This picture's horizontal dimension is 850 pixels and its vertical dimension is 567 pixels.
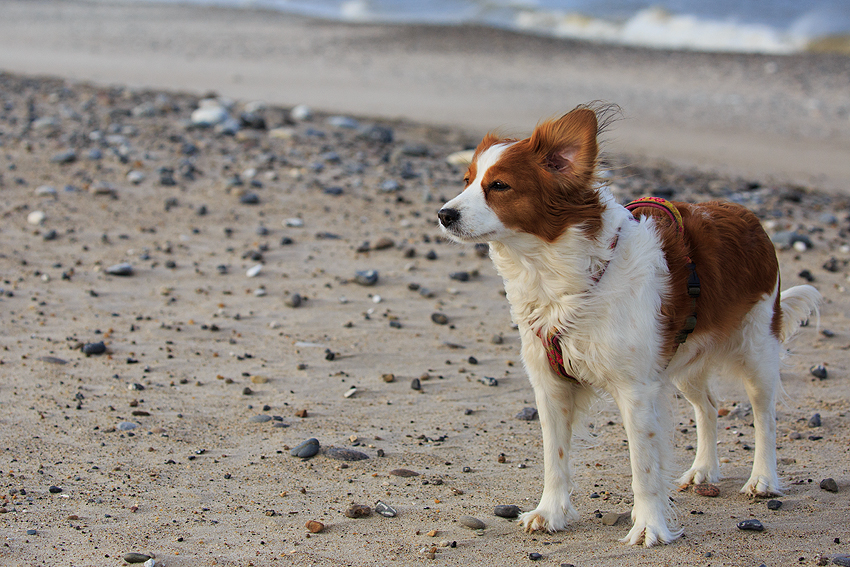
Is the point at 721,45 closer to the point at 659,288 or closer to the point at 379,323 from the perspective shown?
the point at 379,323

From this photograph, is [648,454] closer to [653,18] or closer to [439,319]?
[439,319]

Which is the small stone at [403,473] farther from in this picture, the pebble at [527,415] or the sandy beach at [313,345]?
the pebble at [527,415]

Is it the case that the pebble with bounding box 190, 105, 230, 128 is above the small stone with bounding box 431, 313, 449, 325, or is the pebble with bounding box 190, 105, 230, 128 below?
above

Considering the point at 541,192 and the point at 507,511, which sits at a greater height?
the point at 541,192

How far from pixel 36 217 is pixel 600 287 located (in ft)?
22.4

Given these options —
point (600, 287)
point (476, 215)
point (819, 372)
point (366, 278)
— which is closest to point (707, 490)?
point (600, 287)

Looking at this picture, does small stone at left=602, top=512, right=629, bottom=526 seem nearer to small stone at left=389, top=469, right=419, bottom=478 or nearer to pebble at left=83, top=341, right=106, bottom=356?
small stone at left=389, top=469, right=419, bottom=478

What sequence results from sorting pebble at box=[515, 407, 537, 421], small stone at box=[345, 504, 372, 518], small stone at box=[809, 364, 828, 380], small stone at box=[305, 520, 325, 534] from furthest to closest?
small stone at box=[809, 364, 828, 380] < pebble at box=[515, 407, 537, 421] < small stone at box=[345, 504, 372, 518] < small stone at box=[305, 520, 325, 534]

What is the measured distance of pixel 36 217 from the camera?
8.32 meters

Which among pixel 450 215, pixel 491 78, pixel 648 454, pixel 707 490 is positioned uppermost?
pixel 491 78

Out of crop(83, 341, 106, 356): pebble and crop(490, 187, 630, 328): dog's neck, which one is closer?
crop(490, 187, 630, 328): dog's neck

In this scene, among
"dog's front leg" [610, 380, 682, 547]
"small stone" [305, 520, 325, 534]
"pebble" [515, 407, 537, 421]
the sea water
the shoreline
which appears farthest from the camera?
the sea water

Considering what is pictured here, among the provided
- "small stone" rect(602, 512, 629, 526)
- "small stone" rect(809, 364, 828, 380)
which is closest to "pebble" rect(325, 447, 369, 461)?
"small stone" rect(602, 512, 629, 526)

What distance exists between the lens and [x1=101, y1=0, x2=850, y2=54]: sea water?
84.7 ft
